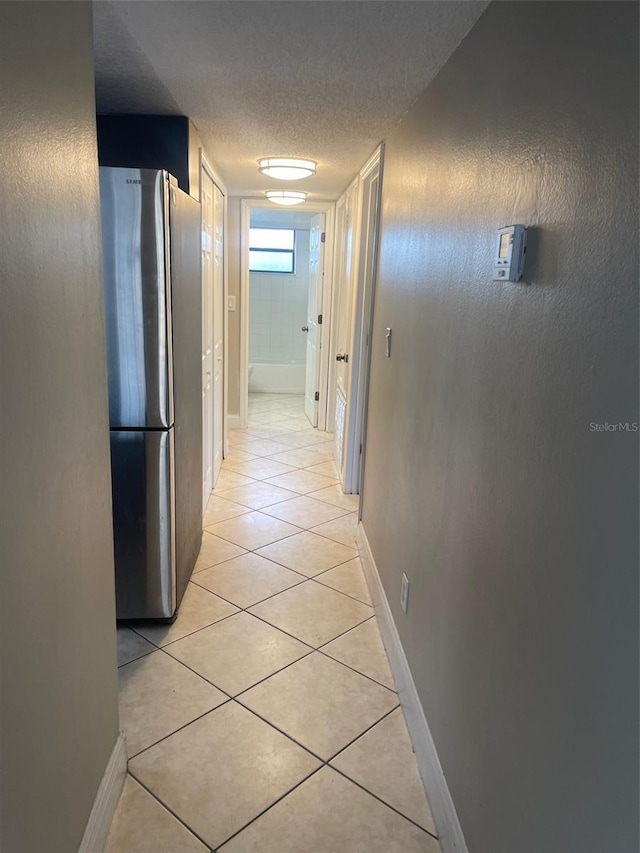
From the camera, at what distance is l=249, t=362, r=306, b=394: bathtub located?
7.67m

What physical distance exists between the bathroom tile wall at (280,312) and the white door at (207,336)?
13.2ft

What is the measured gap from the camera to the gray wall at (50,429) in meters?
0.94

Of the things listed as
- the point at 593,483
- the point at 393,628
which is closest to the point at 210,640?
the point at 393,628

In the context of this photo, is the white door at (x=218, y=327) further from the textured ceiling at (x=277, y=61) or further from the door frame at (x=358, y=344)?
the textured ceiling at (x=277, y=61)

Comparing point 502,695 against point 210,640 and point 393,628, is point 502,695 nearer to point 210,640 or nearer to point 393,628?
point 393,628

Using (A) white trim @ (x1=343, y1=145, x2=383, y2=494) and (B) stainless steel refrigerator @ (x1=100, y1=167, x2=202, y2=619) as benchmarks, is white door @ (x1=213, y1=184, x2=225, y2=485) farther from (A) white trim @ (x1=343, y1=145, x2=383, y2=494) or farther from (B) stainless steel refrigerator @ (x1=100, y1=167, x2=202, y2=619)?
(B) stainless steel refrigerator @ (x1=100, y1=167, x2=202, y2=619)

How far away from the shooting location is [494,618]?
124 cm

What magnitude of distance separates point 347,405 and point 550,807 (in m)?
3.20

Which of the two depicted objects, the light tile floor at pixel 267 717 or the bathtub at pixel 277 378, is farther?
the bathtub at pixel 277 378

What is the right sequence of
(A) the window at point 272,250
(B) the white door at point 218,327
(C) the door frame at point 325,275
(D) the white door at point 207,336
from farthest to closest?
(A) the window at point 272,250
(C) the door frame at point 325,275
(B) the white door at point 218,327
(D) the white door at point 207,336

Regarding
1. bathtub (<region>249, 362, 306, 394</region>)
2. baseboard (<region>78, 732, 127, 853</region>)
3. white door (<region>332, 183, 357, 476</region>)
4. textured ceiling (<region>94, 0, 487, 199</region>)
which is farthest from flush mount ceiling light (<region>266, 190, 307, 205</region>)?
baseboard (<region>78, 732, 127, 853</region>)

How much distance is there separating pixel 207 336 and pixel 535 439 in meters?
2.79

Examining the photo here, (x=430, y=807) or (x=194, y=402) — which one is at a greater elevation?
(x=194, y=402)

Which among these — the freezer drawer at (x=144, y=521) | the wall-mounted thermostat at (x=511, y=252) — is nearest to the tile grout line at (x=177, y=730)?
the freezer drawer at (x=144, y=521)
